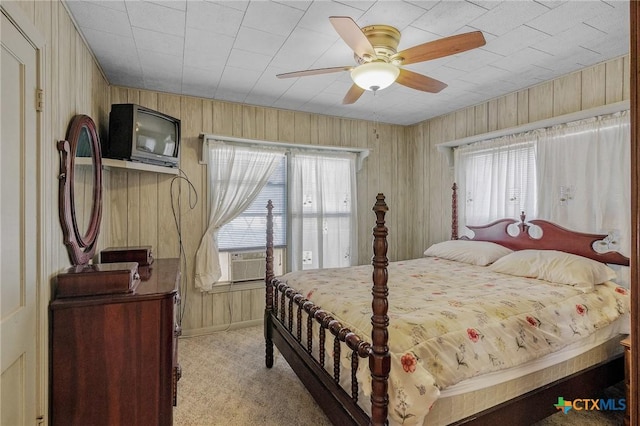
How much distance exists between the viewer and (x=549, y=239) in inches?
121

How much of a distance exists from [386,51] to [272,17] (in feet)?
2.55

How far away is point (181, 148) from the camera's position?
3561 mm

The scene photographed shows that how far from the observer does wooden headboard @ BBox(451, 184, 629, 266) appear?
2719 millimetres

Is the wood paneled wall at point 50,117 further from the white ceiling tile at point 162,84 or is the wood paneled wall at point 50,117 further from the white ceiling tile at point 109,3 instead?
the white ceiling tile at point 162,84

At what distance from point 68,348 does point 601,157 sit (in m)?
3.98

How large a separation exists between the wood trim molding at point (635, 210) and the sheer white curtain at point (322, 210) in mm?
3539

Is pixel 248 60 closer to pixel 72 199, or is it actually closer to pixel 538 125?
pixel 72 199

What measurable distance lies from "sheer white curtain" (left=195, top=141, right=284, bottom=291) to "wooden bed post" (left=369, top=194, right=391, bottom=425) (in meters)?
2.53

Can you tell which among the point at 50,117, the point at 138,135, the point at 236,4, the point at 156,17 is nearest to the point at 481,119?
the point at 236,4

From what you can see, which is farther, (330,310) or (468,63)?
(468,63)

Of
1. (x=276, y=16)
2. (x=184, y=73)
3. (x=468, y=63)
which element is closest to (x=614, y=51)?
(x=468, y=63)

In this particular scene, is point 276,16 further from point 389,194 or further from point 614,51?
point 389,194

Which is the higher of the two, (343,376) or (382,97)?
(382,97)

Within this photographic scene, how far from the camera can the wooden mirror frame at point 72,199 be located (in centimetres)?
187
